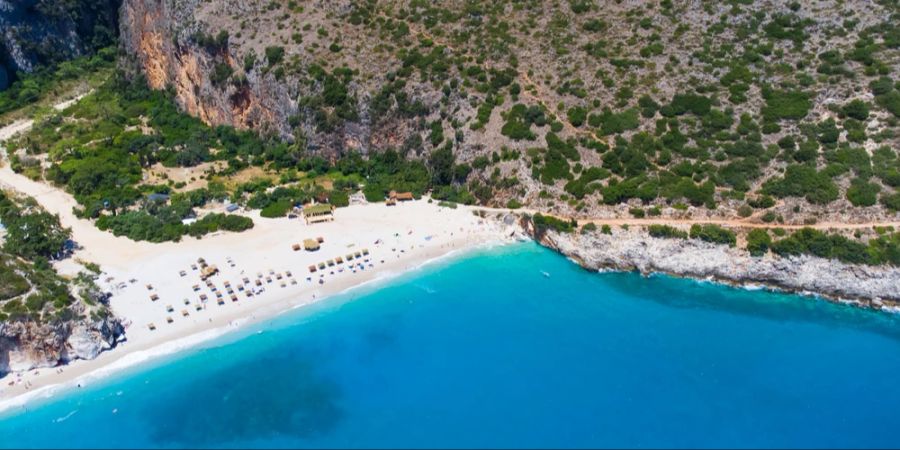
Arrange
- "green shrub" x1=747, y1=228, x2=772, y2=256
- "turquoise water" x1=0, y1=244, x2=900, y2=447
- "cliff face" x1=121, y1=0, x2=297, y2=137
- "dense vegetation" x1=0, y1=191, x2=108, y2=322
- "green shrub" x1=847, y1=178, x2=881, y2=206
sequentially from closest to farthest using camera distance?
"turquoise water" x1=0, y1=244, x2=900, y2=447 < "dense vegetation" x1=0, y1=191, x2=108, y2=322 < "green shrub" x1=747, y1=228, x2=772, y2=256 < "green shrub" x1=847, y1=178, x2=881, y2=206 < "cliff face" x1=121, y1=0, x2=297, y2=137

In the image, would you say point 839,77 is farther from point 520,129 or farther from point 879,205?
point 520,129

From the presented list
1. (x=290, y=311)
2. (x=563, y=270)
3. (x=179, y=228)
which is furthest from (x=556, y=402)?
(x=179, y=228)

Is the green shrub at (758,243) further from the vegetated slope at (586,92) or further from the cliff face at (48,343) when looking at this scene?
the cliff face at (48,343)

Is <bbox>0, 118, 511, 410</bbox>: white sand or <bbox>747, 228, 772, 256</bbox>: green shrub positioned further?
<bbox>747, 228, 772, 256</bbox>: green shrub

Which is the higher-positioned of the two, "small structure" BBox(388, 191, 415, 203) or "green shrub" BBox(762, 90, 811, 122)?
"green shrub" BBox(762, 90, 811, 122)

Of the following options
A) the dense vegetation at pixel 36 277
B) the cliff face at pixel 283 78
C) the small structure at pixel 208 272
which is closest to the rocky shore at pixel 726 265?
the cliff face at pixel 283 78

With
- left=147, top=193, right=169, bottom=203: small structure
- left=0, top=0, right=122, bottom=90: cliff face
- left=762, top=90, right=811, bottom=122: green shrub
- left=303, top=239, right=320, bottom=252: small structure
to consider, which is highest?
left=0, top=0, right=122, bottom=90: cliff face

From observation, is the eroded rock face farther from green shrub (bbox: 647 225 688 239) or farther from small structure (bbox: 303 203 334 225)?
green shrub (bbox: 647 225 688 239)

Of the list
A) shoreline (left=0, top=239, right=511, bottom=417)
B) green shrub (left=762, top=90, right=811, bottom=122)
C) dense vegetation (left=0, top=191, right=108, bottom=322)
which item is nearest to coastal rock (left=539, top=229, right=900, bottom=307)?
green shrub (left=762, top=90, right=811, bottom=122)
